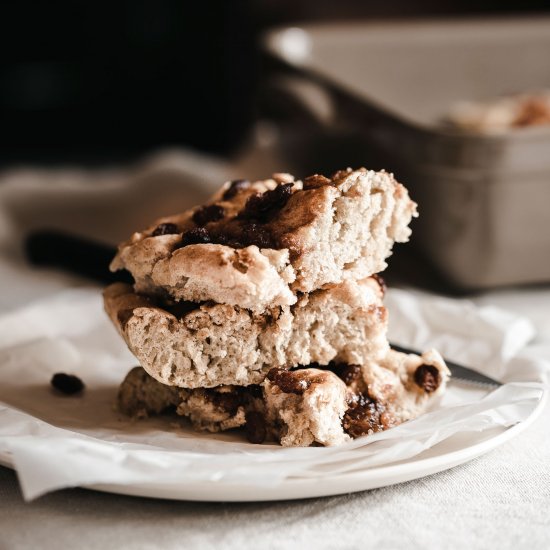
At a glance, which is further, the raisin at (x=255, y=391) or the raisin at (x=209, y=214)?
the raisin at (x=209, y=214)

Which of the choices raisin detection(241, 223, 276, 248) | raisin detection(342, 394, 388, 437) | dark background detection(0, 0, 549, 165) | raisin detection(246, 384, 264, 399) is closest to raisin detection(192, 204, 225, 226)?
raisin detection(241, 223, 276, 248)

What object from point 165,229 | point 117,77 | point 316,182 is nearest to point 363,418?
point 316,182

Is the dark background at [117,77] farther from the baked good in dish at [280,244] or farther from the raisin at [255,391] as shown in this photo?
the raisin at [255,391]

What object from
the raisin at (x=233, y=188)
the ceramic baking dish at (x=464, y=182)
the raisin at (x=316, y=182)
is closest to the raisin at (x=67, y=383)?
the raisin at (x=233, y=188)

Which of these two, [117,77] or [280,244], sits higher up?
[280,244]

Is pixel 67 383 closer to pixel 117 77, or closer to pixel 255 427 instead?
pixel 255 427

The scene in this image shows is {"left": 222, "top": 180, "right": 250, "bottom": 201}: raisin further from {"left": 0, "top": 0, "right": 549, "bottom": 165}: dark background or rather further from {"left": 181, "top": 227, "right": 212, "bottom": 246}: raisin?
{"left": 0, "top": 0, "right": 549, "bottom": 165}: dark background
